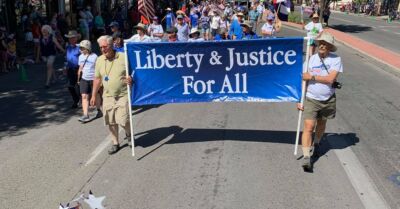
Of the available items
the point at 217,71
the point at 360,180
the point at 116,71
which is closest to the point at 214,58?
the point at 217,71

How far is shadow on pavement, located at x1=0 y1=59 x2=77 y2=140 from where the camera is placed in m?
8.79

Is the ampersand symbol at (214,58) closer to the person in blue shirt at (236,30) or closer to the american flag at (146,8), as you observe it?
the person in blue shirt at (236,30)

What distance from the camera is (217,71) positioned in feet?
21.9

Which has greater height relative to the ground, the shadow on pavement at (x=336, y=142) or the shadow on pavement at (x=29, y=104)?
the shadow on pavement at (x=336, y=142)

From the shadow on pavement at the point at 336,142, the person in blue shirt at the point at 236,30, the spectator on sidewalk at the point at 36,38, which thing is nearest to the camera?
the shadow on pavement at the point at 336,142

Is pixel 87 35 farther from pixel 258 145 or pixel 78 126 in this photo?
pixel 258 145

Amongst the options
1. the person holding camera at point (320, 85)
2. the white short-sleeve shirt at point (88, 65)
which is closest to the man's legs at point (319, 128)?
the person holding camera at point (320, 85)

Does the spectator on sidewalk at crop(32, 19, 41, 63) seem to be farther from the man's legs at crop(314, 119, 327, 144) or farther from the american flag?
the man's legs at crop(314, 119, 327, 144)

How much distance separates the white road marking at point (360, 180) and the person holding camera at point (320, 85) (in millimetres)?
607

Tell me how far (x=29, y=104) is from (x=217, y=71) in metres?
5.67

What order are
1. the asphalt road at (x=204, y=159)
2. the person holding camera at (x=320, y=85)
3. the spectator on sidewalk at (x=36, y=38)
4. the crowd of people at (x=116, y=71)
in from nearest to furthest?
Result: the asphalt road at (x=204, y=159) < the person holding camera at (x=320, y=85) < the crowd of people at (x=116, y=71) < the spectator on sidewalk at (x=36, y=38)

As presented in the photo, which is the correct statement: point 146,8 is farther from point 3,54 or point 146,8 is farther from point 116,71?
point 116,71

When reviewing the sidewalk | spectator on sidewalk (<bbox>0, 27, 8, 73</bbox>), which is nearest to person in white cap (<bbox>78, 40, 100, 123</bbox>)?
spectator on sidewalk (<bbox>0, 27, 8, 73</bbox>)

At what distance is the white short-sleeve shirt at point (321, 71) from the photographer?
19.2ft
